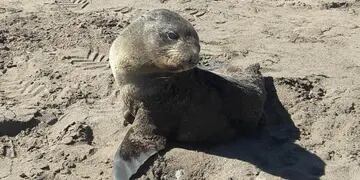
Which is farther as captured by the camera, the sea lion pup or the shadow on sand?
the shadow on sand

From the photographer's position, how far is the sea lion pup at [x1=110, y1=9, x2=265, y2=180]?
4.46 meters

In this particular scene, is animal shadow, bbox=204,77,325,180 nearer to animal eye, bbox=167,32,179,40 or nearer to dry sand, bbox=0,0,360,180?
dry sand, bbox=0,0,360,180

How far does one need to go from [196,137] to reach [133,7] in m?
3.49

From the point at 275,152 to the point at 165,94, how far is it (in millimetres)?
1015

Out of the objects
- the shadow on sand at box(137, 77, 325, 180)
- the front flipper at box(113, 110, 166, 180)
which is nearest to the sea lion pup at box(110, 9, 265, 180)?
the front flipper at box(113, 110, 166, 180)

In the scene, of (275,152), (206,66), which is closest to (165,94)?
(275,152)

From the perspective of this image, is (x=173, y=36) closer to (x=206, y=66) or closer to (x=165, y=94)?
(x=165, y=94)

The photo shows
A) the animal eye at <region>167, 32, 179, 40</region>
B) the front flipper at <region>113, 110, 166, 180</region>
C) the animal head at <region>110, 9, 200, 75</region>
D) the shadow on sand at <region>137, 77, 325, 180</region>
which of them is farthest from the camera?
the shadow on sand at <region>137, 77, 325, 180</region>

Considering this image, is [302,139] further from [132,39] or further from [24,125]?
[24,125]

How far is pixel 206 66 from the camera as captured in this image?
20.0ft

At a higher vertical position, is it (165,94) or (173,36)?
(173,36)

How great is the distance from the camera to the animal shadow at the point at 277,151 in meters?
4.76

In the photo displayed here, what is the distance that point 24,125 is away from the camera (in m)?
5.47

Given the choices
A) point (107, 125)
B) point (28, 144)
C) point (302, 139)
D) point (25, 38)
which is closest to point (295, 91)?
point (302, 139)
